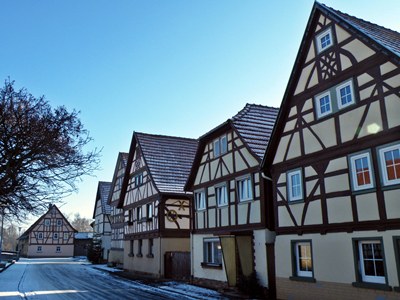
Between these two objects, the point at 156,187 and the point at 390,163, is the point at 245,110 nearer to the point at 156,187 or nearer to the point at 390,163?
the point at 156,187

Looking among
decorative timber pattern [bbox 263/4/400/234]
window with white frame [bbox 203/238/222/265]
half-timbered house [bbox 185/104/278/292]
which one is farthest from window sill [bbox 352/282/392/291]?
window with white frame [bbox 203/238/222/265]

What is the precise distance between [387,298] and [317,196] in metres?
3.92

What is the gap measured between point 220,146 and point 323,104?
7.33m

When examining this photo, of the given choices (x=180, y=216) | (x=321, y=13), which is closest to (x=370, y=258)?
(x=321, y=13)

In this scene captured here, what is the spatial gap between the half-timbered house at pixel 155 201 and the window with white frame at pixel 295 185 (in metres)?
11.9

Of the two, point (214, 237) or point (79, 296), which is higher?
point (214, 237)

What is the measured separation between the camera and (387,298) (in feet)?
36.3

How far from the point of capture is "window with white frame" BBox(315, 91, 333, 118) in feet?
46.0

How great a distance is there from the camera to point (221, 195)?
66.2 feet

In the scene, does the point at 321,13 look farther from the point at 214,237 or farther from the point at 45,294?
the point at 45,294

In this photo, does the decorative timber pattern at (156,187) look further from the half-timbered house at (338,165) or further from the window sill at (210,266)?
the half-timbered house at (338,165)

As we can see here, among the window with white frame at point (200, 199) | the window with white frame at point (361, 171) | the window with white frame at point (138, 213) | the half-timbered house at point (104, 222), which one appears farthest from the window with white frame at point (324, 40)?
the half-timbered house at point (104, 222)

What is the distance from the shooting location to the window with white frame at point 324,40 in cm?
1438

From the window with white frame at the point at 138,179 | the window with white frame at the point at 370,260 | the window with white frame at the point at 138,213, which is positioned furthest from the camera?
the window with white frame at the point at 138,179
